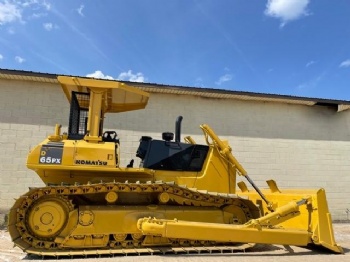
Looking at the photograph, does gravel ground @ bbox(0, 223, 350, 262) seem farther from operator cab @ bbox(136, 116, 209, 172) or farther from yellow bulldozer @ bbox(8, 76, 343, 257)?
operator cab @ bbox(136, 116, 209, 172)

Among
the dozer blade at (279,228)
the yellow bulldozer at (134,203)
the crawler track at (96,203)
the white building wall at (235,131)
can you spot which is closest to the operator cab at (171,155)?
the yellow bulldozer at (134,203)

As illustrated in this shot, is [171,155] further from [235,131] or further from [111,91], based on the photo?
[235,131]

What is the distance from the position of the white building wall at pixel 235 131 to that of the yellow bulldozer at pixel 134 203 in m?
4.97

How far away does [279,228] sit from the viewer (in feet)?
17.8

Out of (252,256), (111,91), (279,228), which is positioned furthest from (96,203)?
(279,228)

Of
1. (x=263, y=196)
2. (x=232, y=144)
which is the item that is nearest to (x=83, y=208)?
(x=263, y=196)

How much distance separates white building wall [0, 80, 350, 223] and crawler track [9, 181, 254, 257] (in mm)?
5458

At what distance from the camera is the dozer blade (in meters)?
4.96

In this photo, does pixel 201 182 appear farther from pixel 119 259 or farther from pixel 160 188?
pixel 119 259

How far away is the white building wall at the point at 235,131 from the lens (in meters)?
10.2

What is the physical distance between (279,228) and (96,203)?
128 inches

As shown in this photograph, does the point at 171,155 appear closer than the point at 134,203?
No

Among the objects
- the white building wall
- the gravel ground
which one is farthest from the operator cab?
the white building wall

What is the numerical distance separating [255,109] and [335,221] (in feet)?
17.6
